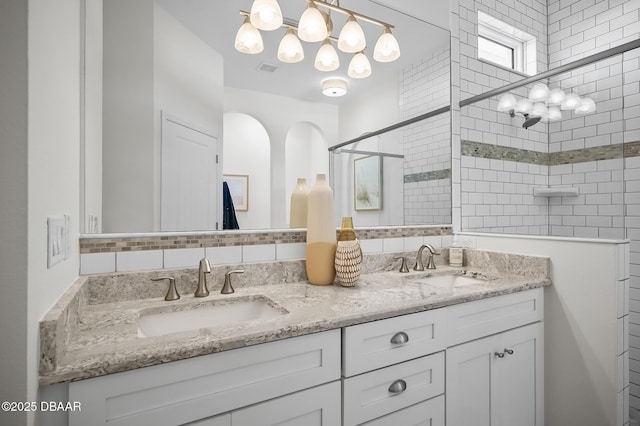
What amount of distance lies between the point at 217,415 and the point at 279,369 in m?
0.19

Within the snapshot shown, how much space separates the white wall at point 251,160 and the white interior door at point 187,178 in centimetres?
7

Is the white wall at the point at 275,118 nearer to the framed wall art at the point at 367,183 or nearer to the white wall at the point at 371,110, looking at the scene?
the white wall at the point at 371,110

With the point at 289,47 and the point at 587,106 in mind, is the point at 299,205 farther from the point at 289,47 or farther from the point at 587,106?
the point at 587,106

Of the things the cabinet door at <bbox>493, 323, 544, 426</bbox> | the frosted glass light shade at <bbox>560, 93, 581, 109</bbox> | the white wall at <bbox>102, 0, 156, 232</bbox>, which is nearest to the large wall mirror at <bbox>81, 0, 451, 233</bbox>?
the white wall at <bbox>102, 0, 156, 232</bbox>

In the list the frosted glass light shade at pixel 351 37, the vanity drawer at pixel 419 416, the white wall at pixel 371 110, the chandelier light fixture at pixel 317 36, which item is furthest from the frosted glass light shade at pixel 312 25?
the vanity drawer at pixel 419 416

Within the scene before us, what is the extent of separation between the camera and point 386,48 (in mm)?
1788

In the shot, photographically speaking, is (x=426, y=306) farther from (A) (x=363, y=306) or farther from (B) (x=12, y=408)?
(B) (x=12, y=408)

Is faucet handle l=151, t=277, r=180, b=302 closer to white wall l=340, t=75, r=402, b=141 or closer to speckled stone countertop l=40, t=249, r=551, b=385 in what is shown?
speckled stone countertop l=40, t=249, r=551, b=385

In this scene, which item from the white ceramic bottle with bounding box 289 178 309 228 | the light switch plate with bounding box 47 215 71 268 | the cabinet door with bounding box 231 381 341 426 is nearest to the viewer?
the light switch plate with bounding box 47 215 71 268

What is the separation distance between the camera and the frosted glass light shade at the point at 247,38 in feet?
4.65

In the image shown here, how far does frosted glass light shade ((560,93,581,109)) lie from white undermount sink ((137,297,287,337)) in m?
2.43

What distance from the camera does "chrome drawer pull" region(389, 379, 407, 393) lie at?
1121 mm

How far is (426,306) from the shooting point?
121 centimetres

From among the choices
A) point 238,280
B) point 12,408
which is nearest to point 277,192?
point 238,280
